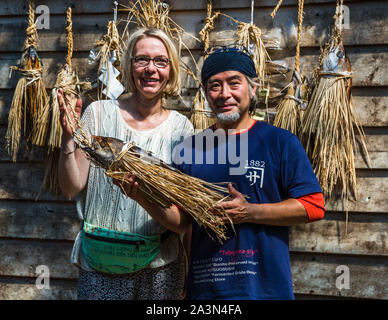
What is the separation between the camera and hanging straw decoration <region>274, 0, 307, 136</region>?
2469 millimetres

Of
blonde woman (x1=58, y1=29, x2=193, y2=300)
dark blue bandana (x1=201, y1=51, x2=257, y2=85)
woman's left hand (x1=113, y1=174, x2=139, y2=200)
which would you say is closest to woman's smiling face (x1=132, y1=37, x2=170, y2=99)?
blonde woman (x1=58, y1=29, x2=193, y2=300)

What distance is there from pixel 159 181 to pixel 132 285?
0.56 meters

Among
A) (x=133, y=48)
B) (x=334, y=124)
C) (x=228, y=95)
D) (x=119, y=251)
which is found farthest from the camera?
Answer: (x=334, y=124)

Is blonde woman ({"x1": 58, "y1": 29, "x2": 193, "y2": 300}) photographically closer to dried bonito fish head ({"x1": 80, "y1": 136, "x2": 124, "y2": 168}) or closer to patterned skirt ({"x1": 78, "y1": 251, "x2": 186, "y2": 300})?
patterned skirt ({"x1": 78, "y1": 251, "x2": 186, "y2": 300})

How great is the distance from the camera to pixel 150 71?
6.54ft

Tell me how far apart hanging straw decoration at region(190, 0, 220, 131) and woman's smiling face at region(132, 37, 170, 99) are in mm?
565

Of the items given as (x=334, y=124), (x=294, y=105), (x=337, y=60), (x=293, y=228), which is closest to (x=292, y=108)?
(x=294, y=105)

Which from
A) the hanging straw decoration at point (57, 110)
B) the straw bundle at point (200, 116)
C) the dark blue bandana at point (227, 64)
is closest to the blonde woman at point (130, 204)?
the dark blue bandana at point (227, 64)

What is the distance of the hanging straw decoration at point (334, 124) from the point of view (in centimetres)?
238

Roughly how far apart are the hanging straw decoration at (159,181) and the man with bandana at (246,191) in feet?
0.18

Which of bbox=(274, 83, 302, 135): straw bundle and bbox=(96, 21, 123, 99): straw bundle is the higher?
bbox=(96, 21, 123, 99): straw bundle

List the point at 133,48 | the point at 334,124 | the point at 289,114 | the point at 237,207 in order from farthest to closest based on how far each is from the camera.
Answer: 1. the point at 289,114
2. the point at 334,124
3. the point at 133,48
4. the point at 237,207

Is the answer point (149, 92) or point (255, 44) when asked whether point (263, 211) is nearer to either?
point (149, 92)
